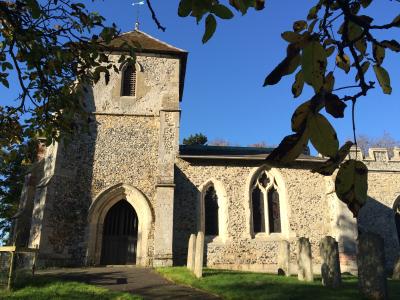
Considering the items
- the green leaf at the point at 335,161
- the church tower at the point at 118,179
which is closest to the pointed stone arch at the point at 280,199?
the church tower at the point at 118,179

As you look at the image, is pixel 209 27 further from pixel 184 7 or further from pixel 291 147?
pixel 291 147

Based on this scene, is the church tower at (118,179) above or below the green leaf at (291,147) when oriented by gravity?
above

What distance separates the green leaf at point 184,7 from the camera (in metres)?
1.32

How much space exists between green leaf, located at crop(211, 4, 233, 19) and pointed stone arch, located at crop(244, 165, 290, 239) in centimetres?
1386

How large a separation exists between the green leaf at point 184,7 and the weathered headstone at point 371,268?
7.32 meters

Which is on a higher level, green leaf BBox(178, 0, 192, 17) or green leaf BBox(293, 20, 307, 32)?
green leaf BBox(293, 20, 307, 32)

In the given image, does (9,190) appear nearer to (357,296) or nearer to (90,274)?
(90,274)

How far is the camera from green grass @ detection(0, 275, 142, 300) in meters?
7.28

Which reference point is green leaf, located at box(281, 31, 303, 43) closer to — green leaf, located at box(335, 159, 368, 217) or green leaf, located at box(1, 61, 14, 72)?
green leaf, located at box(335, 159, 368, 217)

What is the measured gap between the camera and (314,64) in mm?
869

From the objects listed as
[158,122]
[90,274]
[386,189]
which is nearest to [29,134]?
[90,274]

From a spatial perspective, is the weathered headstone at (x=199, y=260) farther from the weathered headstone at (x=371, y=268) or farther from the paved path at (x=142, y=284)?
the weathered headstone at (x=371, y=268)

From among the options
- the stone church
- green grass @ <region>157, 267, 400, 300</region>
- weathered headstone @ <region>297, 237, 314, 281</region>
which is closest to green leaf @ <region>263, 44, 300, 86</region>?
green grass @ <region>157, 267, 400, 300</region>

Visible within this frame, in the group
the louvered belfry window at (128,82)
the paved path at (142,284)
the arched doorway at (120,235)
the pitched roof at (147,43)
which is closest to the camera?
the paved path at (142,284)
